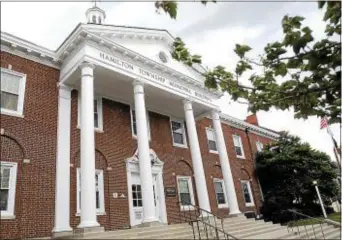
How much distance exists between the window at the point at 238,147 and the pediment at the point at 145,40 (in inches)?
349

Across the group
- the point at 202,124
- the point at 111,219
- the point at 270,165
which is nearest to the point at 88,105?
the point at 111,219

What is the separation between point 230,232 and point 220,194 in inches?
319

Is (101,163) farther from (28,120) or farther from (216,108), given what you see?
(216,108)

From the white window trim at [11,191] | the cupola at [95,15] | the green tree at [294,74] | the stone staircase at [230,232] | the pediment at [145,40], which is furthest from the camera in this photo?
the cupola at [95,15]

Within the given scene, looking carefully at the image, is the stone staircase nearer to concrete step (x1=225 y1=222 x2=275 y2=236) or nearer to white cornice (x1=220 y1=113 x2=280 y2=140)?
concrete step (x1=225 y1=222 x2=275 y2=236)

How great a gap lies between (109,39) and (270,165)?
1653cm

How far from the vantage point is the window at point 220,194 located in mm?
20192

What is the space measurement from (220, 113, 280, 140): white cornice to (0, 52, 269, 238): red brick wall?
7652mm

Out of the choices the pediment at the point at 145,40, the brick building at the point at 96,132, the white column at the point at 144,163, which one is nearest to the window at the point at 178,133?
the brick building at the point at 96,132

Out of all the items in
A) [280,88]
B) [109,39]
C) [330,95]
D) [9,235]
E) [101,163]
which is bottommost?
[9,235]

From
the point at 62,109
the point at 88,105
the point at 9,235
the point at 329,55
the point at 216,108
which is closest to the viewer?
the point at 329,55

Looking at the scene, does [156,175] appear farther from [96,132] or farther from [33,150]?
[33,150]

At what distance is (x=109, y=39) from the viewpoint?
13969 millimetres

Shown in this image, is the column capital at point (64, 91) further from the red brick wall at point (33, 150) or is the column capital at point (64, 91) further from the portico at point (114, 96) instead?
the red brick wall at point (33, 150)
